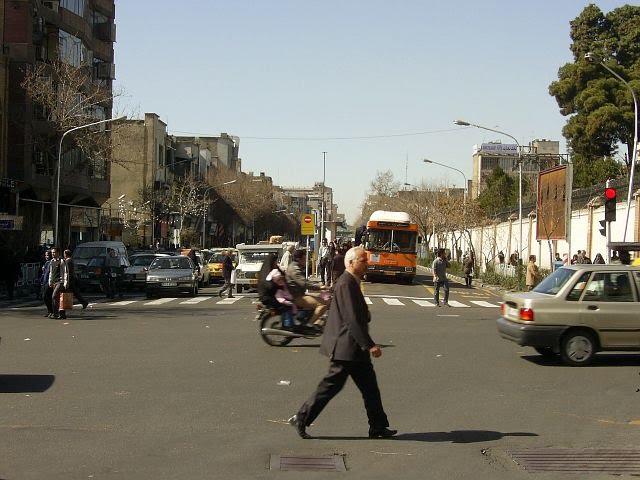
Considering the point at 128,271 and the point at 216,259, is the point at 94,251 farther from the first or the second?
the point at 216,259

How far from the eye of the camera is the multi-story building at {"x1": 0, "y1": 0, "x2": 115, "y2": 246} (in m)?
47.2

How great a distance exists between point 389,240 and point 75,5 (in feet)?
77.6

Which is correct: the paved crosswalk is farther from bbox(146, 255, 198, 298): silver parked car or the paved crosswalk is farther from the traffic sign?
the traffic sign

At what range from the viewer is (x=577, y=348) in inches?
572

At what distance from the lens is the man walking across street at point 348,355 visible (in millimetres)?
8516

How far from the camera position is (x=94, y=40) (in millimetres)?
58875

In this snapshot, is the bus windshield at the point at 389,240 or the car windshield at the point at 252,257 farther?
the bus windshield at the point at 389,240

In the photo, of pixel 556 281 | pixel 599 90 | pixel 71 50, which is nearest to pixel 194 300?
pixel 556 281

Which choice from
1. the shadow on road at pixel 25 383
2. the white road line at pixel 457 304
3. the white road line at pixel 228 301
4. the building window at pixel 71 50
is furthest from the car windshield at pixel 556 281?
the building window at pixel 71 50

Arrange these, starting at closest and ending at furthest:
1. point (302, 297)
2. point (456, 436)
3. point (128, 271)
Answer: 1. point (456, 436)
2. point (302, 297)
3. point (128, 271)

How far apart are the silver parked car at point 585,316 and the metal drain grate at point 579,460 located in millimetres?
6080

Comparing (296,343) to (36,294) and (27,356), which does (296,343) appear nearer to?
(27,356)

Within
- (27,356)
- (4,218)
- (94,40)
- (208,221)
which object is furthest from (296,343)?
(208,221)

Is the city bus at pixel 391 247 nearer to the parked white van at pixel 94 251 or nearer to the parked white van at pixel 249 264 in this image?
the parked white van at pixel 249 264
